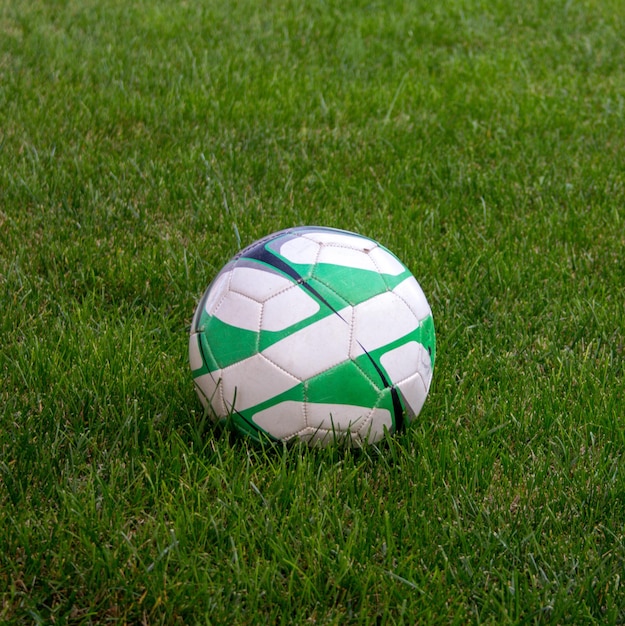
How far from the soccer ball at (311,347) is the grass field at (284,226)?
0.37 ft

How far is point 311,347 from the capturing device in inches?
96.0

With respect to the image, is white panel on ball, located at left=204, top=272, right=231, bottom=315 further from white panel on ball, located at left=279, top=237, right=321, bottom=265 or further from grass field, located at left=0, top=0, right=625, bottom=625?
grass field, located at left=0, top=0, right=625, bottom=625

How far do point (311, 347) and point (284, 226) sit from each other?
66.1 inches

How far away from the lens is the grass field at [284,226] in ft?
7.11

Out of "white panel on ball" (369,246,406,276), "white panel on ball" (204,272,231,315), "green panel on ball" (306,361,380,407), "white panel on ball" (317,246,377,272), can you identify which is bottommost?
"green panel on ball" (306,361,380,407)

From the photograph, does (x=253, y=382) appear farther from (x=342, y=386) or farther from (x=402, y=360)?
(x=402, y=360)

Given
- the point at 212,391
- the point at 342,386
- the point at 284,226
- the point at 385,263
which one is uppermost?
the point at 385,263

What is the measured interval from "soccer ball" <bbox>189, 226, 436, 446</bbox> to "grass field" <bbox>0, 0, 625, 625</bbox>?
11 centimetres

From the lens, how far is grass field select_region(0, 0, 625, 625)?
217 centimetres

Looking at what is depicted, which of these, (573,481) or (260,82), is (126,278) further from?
(260,82)

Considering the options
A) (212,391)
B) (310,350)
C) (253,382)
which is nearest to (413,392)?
(310,350)

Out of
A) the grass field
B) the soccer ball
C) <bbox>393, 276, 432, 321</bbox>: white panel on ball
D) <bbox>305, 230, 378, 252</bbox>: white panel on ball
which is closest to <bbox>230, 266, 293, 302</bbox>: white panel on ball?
the soccer ball

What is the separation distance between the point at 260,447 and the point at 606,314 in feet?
5.43

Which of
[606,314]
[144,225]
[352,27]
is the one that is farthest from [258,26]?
[606,314]
